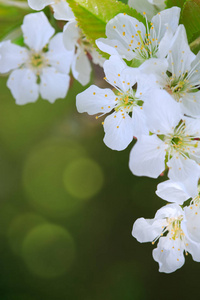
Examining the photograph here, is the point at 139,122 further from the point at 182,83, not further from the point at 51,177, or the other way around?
the point at 51,177

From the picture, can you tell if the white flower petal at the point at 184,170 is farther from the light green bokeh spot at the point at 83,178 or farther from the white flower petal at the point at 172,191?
the light green bokeh spot at the point at 83,178

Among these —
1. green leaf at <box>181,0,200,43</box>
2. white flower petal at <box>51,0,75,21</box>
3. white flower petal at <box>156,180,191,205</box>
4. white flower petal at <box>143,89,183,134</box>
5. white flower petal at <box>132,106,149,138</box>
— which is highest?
green leaf at <box>181,0,200,43</box>

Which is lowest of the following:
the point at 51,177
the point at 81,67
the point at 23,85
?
the point at 51,177

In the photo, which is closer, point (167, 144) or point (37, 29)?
point (167, 144)

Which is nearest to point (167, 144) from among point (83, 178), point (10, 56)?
point (10, 56)

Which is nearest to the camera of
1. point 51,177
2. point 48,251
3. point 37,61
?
point 37,61

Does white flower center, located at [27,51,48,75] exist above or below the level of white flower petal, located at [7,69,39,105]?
above

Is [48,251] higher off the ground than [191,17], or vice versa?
[191,17]

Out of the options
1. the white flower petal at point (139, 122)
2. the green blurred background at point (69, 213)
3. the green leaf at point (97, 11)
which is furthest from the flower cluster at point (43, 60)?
the green blurred background at point (69, 213)

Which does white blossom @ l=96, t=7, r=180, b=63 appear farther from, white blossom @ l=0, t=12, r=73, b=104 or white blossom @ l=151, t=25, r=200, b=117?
white blossom @ l=0, t=12, r=73, b=104

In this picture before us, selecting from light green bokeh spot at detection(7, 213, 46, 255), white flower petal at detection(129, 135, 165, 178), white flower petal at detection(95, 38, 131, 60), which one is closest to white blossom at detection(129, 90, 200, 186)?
white flower petal at detection(129, 135, 165, 178)
